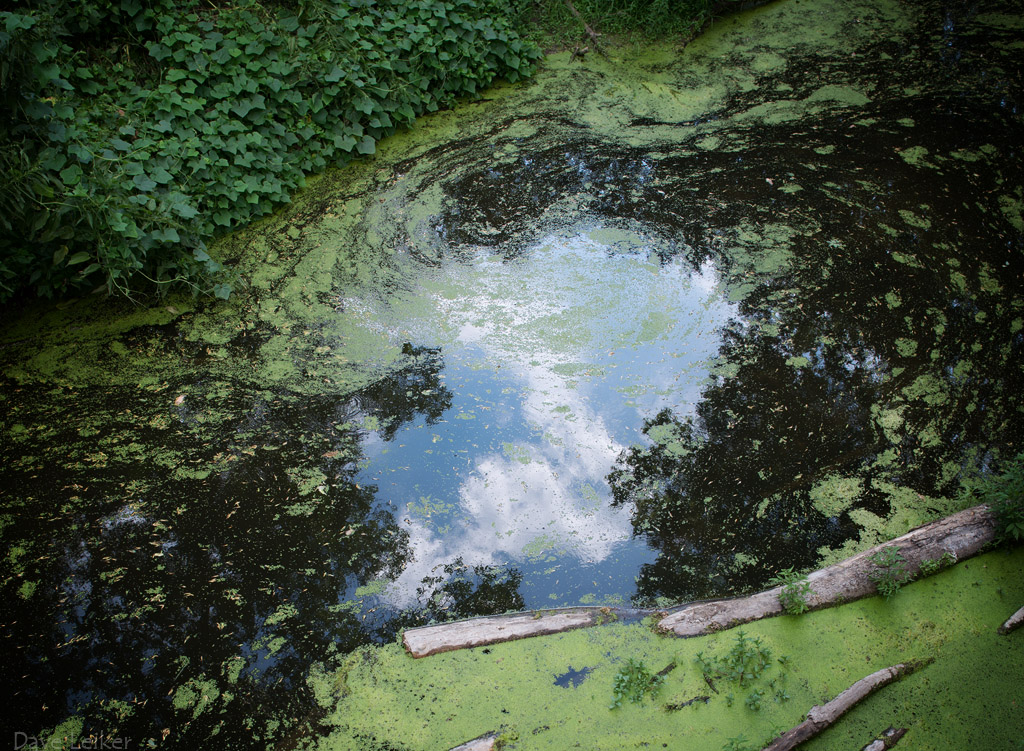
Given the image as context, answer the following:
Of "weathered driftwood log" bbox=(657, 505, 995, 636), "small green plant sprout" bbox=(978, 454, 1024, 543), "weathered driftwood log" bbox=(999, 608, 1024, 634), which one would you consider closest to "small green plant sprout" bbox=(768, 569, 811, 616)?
"weathered driftwood log" bbox=(657, 505, 995, 636)

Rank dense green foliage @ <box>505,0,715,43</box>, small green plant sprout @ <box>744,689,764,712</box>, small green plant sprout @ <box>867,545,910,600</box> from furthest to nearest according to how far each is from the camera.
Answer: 1. dense green foliage @ <box>505,0,715,43</box>
2. small green plant sprout @ <box>867,545,910,600</box>
3. small green plant sprout @ <box>744,689,764,712</box>

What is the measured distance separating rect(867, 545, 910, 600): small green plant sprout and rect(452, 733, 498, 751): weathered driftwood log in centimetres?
127

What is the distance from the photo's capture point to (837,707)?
68.1 inches

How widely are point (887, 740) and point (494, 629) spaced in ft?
3.67

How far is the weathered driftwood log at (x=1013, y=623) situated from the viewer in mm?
1920

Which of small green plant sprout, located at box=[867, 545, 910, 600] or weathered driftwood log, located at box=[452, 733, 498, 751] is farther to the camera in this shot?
small green plant sprout, located at box=[867, 545, 910, 600]

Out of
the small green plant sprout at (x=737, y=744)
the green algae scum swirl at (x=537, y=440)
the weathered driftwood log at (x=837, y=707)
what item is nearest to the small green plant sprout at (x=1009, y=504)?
the green algae scum swirl at (x=537, y=440)

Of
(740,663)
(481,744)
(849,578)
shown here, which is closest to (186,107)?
(481,744)

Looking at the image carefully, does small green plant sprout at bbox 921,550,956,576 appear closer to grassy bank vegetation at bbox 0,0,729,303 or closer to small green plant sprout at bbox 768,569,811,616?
small green plant sprout at bbox 768,569,811,616

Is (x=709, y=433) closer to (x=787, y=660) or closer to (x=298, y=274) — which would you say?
(x=787, y=660)

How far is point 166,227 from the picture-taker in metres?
3.07

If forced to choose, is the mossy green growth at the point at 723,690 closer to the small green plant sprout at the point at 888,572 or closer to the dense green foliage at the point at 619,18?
the small green plant sprout at the point at 888,572

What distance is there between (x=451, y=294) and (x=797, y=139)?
270 cm

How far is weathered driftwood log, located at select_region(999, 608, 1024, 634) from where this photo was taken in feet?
6.30
